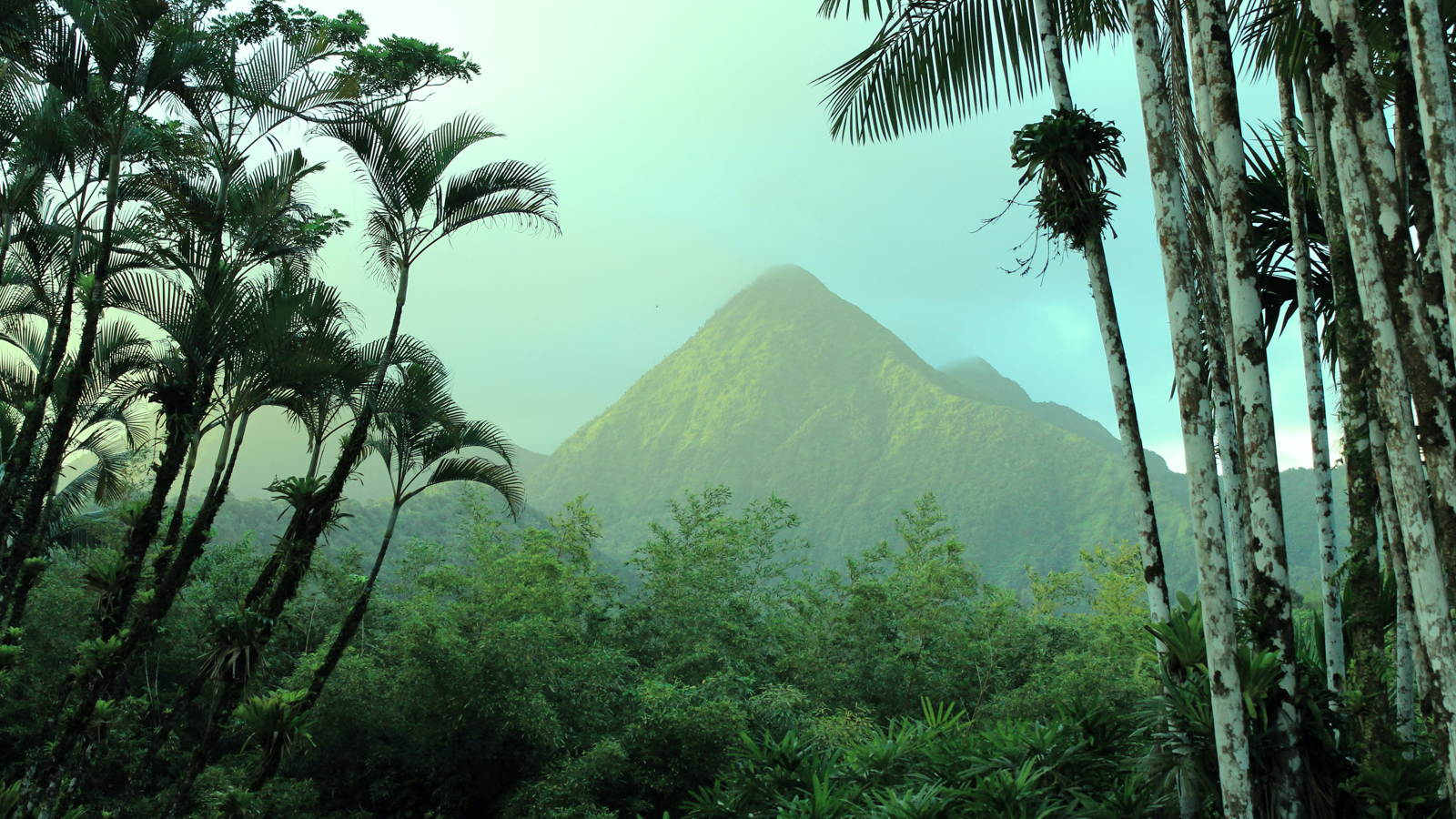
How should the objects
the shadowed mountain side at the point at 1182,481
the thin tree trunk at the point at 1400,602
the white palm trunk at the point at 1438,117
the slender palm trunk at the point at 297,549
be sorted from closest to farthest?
the white palm trunk at the point at 1438,117
the thin tree trunk at the point at 1400,602
the slender palm trunk at the point at 297,549
the shadowed mountain side at the point at 1182,481

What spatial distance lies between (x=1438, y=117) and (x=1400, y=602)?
3.00 meters

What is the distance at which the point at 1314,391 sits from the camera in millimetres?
5191

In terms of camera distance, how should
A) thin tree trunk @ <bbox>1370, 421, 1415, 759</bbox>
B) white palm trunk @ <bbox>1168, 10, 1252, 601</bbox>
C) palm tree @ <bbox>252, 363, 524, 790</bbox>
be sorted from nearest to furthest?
white palm trunk @ <bbox>1168, 10, 1252, 601</bbox> → thin tree trunk @ <bbox>1370, 421, 1415, 759</bbox> → palm tree @ <bbox>252, 363, 524, 790</bbox>

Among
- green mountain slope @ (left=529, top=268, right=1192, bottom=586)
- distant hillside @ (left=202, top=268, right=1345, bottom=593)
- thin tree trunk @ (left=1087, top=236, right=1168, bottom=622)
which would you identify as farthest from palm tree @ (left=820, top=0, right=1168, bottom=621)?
green mountain slope @ (left=529, top=268, right=1192, bottom=586)

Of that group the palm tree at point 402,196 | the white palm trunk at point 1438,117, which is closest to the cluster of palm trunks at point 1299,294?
the white palm trunk at point 1438,117

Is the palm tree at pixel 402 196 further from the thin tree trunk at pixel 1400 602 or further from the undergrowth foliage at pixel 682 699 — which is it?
the thin tree trunk at pixel 1400 602

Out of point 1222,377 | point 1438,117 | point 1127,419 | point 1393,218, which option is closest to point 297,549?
point 1127,419

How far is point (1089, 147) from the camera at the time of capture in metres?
4.24

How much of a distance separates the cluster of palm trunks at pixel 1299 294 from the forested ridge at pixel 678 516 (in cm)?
2

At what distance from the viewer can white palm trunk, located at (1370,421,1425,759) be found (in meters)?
4.45

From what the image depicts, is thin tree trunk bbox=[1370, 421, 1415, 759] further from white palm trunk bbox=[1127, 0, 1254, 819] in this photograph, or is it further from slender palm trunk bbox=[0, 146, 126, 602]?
slender palm trunk bbox=[0, 146, 126, 602]

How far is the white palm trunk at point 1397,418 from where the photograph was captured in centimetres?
307

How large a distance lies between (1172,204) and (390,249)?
22.1ft

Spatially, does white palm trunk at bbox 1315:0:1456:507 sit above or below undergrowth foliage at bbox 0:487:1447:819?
above
